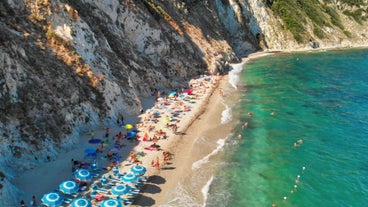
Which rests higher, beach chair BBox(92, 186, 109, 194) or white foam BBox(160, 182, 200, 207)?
beach chair BBox(92, 186, 109, 194)

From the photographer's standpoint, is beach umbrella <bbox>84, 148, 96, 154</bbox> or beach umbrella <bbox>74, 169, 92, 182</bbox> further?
beach umbrella <bbox>84, 148, 96, 154</bbox>

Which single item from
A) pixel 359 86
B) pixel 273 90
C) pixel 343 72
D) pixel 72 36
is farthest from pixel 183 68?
pixel 343 72

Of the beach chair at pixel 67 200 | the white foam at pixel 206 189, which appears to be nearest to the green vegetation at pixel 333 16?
the white foam at pixel 206 189

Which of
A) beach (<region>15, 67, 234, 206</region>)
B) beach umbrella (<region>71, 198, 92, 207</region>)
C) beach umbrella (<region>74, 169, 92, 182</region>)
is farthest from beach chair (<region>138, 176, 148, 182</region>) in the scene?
beach umbrella (<region>71, 198, 92, 207</region>)

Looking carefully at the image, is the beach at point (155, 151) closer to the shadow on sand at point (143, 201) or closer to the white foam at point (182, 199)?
the shadow on sand at point (143, 201)

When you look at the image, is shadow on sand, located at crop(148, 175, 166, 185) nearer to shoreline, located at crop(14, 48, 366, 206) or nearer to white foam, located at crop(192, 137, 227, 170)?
shoreline, located at crop(14, 48, 366, 206)

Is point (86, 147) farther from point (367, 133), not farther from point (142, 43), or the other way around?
point (367, 133)
